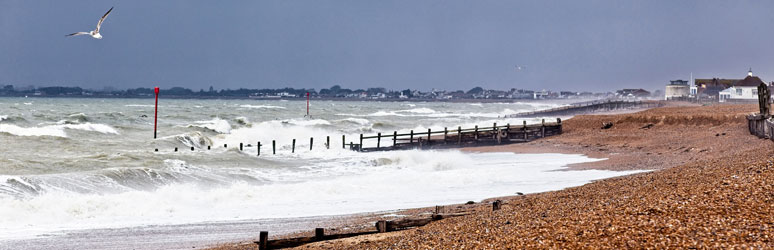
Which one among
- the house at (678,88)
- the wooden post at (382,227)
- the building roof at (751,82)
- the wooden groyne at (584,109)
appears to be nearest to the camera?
the wooden post at (382,227)

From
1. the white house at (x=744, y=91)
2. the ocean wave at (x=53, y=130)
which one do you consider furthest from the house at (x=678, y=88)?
the ocean wave at (x=53, y=130)

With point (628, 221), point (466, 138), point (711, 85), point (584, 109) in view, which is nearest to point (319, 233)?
point (628, 221)

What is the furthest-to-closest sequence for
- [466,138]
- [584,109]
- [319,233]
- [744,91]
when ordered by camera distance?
1. [744,91]
2. [584,109]
3. [466,138]
4. [319,233]

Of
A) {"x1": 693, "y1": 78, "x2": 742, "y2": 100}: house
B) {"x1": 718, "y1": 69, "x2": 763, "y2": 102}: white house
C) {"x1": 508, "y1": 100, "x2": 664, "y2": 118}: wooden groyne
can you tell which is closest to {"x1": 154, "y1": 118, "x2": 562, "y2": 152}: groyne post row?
{"x1": 508, "y1": 100, "x2": 664, "y2": 118}: wooden groyne

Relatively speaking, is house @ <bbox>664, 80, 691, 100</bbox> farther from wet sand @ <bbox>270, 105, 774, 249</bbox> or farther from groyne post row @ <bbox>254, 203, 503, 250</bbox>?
groyne post row @ <bbox>254, 203, 503, 250</bbox>

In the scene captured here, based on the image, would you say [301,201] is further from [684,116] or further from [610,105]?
[610,105]

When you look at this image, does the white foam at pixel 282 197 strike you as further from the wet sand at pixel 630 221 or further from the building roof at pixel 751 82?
the building roof at pixel 751 82

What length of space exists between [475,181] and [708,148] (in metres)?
10.7

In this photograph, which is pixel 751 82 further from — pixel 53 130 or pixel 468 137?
pixel 53 130

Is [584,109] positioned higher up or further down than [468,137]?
higher up

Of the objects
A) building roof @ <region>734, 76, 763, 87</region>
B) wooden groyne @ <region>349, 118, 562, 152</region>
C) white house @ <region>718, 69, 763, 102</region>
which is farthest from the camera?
building roof @ <region>734, 76, 763, 87</region>

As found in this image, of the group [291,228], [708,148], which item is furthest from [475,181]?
[708,148]

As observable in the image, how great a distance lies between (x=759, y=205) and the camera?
27.7 ft

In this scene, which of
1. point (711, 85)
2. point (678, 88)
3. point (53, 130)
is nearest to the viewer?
point (53, 130)
